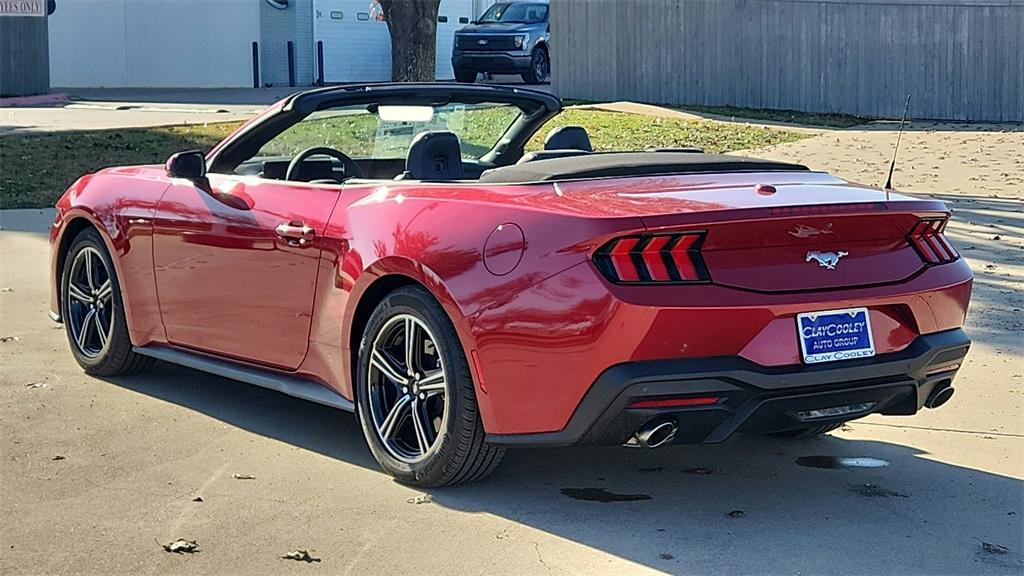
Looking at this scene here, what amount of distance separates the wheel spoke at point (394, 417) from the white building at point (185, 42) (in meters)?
28.4

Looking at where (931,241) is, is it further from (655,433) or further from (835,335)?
(655,433)

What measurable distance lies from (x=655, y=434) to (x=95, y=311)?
3414 millimetres

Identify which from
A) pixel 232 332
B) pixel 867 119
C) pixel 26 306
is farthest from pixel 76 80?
pixel 232 332

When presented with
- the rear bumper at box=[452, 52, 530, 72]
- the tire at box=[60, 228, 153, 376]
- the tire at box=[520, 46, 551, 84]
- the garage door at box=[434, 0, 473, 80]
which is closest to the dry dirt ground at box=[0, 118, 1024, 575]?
the tire at box=[60, 228, 153, 376]

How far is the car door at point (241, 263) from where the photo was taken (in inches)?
217

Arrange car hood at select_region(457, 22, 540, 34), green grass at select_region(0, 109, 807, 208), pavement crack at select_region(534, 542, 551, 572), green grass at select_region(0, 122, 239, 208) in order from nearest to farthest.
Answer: pavement crack at select_region(534, 542, 551, 572)
green grass at select_region(0, 122, 239, 208)
green grass at select_region(0, 109, 807, 208)
car hood at select_region(457, 22, 540, 34)

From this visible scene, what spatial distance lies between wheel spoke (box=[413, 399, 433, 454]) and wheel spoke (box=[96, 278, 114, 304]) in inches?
89.0

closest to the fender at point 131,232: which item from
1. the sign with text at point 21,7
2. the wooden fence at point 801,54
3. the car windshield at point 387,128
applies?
the car windshield at point 387,128

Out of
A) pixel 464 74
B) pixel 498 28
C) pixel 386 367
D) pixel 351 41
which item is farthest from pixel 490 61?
pixel 386 367

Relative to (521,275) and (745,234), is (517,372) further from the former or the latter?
(745,234)

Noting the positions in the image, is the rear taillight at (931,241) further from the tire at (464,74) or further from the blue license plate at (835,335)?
the tire at (464,74)

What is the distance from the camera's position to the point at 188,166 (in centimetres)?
609

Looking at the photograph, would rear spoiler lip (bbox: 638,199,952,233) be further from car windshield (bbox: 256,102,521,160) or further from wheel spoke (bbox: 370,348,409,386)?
car windshield (bbox: 256,102,521,160)

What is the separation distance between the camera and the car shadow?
438cm
